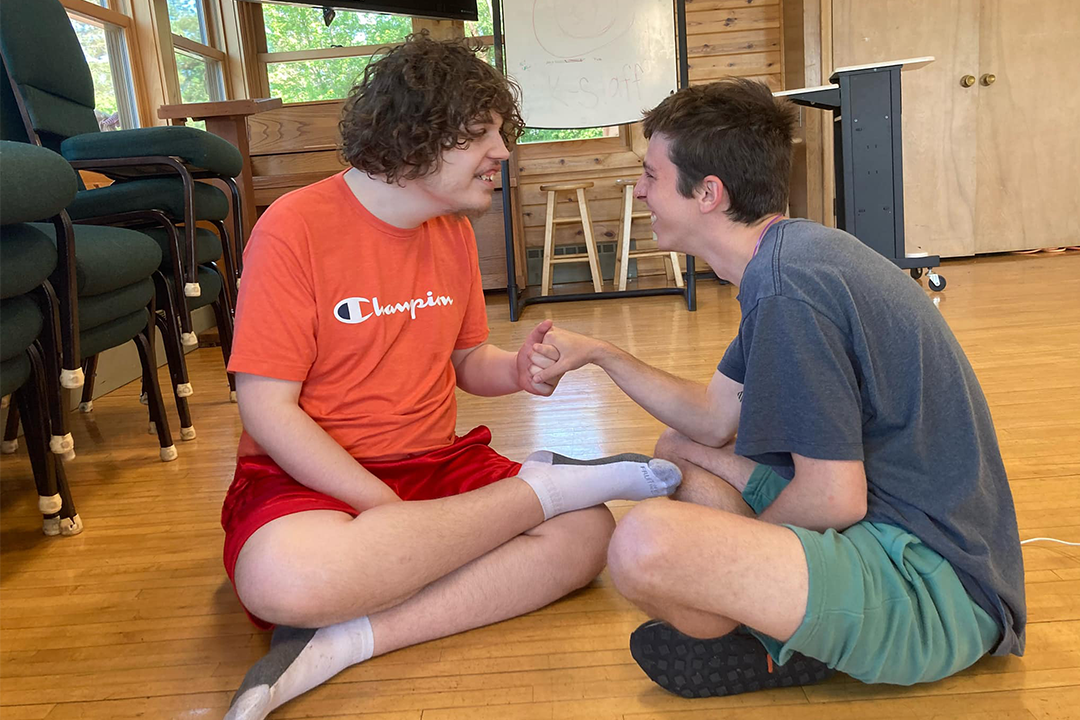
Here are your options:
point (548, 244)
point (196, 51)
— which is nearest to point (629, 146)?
point (548, 244)

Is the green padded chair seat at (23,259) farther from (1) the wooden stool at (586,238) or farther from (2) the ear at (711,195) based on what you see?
(1) the wooden stool at (586,238)

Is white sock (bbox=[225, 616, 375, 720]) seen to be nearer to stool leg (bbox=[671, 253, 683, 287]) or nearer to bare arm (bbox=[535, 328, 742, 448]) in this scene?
bare arm (bbox=[535, 328, 742, 448])

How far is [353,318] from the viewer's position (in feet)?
3.93

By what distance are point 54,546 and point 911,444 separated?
58.3 inches

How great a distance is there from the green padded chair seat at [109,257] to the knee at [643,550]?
1.16 meters

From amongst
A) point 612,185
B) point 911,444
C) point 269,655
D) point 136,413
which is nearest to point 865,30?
point 612,185

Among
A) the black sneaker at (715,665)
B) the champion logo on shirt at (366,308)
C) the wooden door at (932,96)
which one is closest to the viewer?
the black sneaker at (715,665)

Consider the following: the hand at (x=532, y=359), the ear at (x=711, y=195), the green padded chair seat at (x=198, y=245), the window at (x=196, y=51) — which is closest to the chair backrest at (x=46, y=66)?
the green padded chair seat at (x=198, y=245)

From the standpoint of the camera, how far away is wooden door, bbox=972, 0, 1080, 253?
15.4 feet

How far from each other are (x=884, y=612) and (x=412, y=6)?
3.89 meters

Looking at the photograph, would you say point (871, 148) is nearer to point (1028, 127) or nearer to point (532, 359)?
point (1028, 127)

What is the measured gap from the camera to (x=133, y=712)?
40.3 inches

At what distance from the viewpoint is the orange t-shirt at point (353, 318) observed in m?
1.13

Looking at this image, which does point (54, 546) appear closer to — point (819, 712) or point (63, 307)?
point (63, 307)
